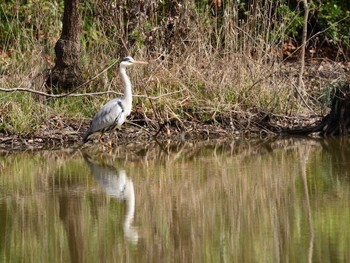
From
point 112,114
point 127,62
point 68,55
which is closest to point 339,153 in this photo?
point 112,114

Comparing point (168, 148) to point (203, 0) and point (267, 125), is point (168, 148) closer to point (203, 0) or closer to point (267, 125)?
point (267, 125)

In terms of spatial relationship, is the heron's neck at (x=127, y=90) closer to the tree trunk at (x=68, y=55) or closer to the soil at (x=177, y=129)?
the soil at (x=177, y=129)

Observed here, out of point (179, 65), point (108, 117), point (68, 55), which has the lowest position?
point (108, 117)

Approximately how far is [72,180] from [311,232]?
3604 mm

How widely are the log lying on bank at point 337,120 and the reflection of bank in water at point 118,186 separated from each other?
3.37 metres

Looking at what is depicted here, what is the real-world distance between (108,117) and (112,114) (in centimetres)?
7

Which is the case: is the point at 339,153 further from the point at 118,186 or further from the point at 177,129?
the point at 118,186

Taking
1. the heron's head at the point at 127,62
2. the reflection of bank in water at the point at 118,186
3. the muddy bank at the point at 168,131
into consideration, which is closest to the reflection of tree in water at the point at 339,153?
the muddy bank at the point at 168,131

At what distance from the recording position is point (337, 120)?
13.7m

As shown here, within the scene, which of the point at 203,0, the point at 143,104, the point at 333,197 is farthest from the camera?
the point at 203,0

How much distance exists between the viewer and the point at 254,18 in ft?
48.7

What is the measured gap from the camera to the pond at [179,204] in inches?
296

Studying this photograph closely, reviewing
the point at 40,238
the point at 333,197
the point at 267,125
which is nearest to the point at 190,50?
the point at 267,125

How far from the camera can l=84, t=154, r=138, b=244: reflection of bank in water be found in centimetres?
823
